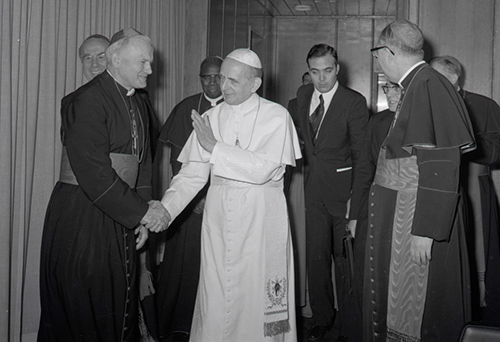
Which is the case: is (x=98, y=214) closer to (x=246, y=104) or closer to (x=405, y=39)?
(x=246, y=104)

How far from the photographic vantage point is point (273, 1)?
27.3 feet

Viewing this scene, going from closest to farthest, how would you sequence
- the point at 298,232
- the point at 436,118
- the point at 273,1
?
1. the point at 436,118
2. the point at 298,232
3. the point at 273,1

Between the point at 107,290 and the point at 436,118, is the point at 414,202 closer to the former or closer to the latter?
the point at 436,118

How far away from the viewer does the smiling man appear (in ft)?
8.32

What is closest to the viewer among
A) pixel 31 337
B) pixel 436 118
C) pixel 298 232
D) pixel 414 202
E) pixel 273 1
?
pixel 436 118

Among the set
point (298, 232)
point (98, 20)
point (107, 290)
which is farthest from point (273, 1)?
point (107, 290)

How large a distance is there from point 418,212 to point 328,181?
1.52 meters

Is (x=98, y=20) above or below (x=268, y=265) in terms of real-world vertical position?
above

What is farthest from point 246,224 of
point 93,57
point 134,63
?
point 93,57

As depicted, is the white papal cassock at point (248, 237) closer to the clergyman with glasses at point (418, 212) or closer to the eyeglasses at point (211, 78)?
the clergyman with glasses at point (418, 212)

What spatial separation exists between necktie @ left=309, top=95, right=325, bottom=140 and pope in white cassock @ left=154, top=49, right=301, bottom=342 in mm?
1122

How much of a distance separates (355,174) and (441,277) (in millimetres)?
1170

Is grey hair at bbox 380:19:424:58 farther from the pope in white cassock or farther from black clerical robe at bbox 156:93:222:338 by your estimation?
black clerical robe at bbox 156:93:222:338

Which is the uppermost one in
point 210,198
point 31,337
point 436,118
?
point 436,118
